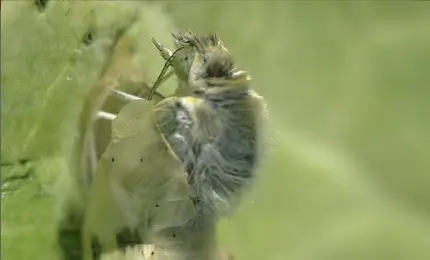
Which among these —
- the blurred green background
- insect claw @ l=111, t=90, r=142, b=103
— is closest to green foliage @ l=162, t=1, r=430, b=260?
the blurred green background

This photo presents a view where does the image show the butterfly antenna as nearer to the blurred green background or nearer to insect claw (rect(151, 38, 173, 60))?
insect claw (rect(151, 38, 173, 60))

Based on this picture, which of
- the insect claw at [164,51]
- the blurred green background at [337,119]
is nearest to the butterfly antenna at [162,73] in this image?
the insect claw at [164,51]

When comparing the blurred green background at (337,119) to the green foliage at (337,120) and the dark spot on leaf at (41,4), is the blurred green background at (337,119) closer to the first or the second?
the green foliage at (337,120)

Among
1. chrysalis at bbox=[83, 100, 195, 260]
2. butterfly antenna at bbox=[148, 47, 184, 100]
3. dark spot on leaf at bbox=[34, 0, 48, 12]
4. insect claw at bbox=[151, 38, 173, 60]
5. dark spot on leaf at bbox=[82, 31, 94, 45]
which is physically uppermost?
dark spot on leaf at bbox=[34, 0, 48, 12]

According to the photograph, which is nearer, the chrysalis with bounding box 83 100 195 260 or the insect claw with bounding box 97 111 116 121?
the chrysalis with bounding box 83 100 195 260

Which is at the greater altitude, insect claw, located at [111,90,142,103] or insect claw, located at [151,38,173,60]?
insect claw, located at [151,38,173,60]

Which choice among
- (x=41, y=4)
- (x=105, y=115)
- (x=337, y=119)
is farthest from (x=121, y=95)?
(x=337, y=119)

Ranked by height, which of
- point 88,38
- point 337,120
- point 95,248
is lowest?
point 95,248

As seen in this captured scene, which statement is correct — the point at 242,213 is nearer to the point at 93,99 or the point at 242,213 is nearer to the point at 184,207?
the point at 184,207

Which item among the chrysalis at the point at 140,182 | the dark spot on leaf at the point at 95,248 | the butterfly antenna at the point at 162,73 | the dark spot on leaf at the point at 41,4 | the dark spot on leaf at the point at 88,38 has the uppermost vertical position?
the dark spot on leaf at the point at 41,4

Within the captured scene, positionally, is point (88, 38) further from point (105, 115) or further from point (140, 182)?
point (140, 182)
